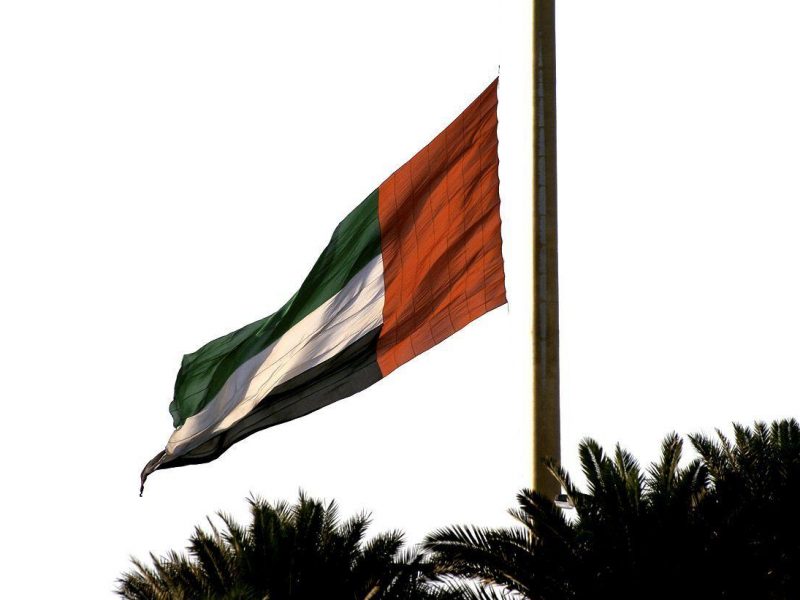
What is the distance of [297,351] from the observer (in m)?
18.2

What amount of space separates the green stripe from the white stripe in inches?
6.2

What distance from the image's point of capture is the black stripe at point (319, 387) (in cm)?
1783

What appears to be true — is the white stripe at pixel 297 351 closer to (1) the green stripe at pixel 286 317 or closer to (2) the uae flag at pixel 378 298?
(2) the uae flag at pixel 378 298

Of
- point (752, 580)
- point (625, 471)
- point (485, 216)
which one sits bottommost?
point (752, 580)

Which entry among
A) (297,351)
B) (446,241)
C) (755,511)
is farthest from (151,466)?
(755,511)

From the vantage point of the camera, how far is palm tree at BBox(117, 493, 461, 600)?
2192 centimetres

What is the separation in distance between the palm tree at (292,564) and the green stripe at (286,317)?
10.8 feet

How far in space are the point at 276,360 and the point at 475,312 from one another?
2910 millimetres

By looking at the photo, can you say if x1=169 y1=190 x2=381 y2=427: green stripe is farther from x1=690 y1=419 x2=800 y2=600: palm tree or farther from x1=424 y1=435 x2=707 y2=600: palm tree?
x1=690 y1=419 x2=800 y2=600: palm tree

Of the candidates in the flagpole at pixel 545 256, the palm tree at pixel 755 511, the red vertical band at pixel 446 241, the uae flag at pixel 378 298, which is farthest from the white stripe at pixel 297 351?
the palm tree at pixel 755 511

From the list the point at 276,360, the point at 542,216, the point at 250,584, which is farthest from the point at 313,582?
the point at 542,216

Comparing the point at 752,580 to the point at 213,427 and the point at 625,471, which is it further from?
the point at 213,427

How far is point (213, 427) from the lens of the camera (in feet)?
61.4

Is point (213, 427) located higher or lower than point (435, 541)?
higher
